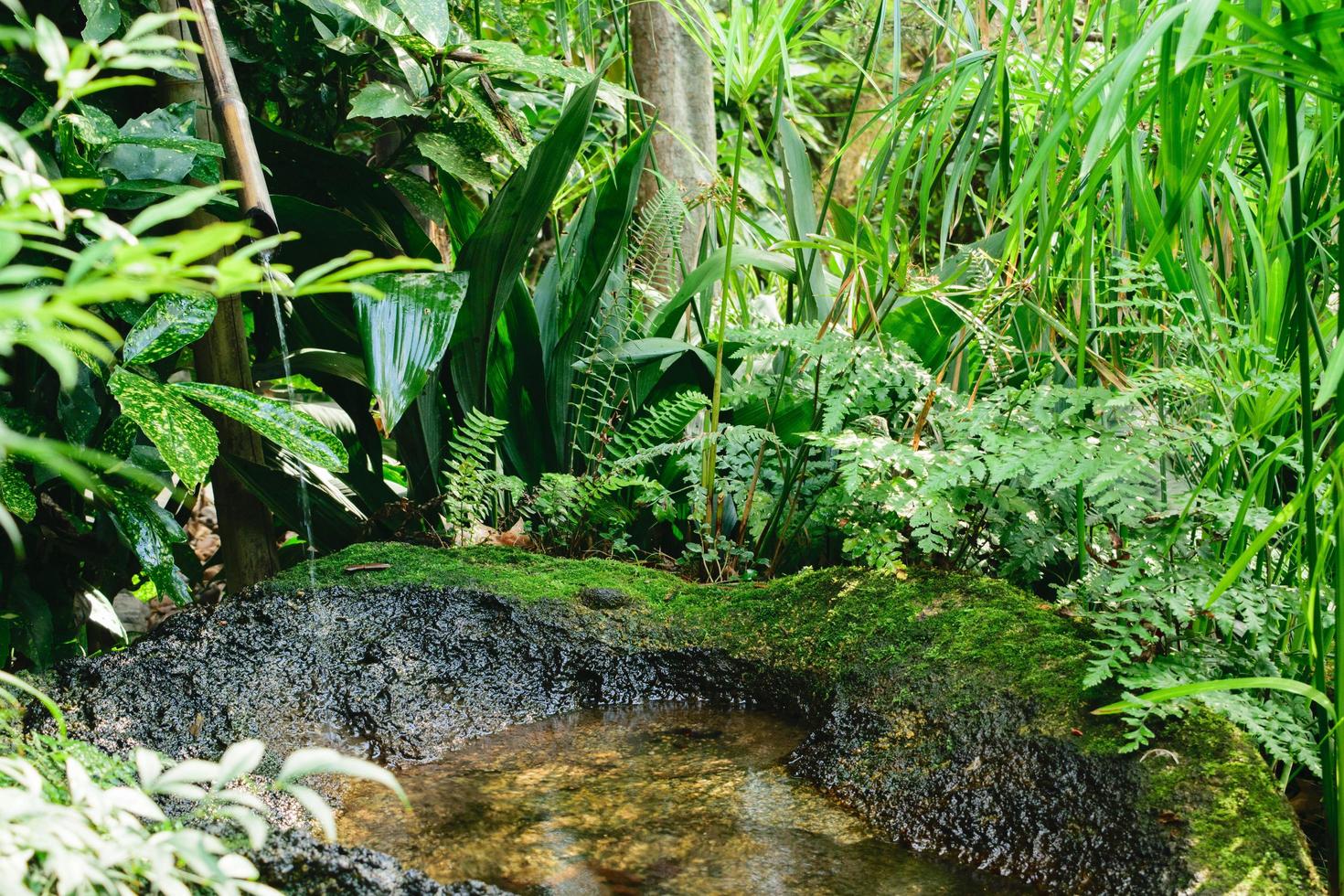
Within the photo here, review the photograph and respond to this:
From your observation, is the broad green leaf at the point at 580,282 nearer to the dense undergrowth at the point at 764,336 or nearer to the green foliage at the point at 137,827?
the dense undergrowth at the point at 764,336

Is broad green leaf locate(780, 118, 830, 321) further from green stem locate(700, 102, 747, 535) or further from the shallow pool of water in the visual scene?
the shallow pool of water

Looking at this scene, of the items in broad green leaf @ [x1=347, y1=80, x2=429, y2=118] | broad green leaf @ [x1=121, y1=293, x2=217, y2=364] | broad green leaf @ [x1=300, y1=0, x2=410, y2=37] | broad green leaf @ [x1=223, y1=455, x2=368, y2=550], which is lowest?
broad green leaf @ [x1=223, y1=455, x2=368, y2=550]

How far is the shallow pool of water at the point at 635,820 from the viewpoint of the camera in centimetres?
126

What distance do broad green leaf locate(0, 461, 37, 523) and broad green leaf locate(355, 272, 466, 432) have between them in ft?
1.89

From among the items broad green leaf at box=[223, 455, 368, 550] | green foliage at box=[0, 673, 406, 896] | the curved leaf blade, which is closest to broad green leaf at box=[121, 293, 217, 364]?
broad green leaf at box=[223, 455, 368, 550]

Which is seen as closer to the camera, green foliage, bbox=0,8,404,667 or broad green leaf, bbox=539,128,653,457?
green foliage, bbox=0,8,404,667

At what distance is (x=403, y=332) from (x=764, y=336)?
721mm

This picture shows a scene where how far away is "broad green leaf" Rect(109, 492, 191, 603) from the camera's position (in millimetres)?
1707

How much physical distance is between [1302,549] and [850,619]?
75 cm

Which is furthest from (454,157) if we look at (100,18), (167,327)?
(167,327)

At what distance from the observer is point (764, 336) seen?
1.87 m

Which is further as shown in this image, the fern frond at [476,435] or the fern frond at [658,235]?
the fern frond at [658,235]

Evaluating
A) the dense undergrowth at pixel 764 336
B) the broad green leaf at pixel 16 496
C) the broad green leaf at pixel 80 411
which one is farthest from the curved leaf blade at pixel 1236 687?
the broad green leaf at pixel 80 411

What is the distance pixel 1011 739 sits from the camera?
1406 millimetres
